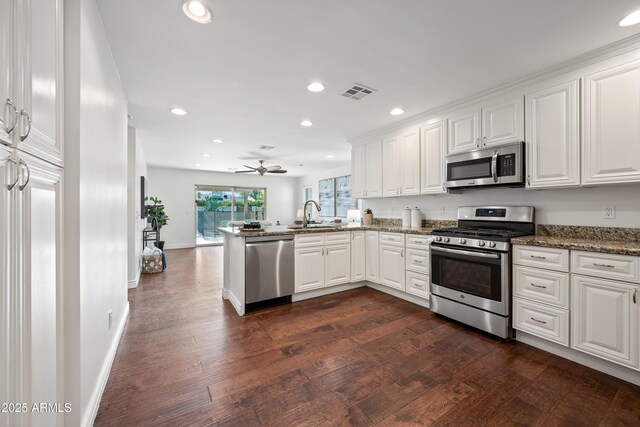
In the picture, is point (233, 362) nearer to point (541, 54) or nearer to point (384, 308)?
point (384, 308)

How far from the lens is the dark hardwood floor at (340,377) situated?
156 centimetres

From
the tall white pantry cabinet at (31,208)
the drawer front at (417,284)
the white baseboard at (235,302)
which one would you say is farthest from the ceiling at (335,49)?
the white baseboard at (235,302)

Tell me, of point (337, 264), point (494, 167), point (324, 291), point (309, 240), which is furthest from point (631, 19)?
point (324, 291)

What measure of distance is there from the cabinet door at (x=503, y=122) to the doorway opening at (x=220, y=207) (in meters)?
7.70

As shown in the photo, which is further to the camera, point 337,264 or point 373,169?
point 373,169

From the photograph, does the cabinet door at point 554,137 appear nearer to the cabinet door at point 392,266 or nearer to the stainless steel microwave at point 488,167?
the stainless steel microwave at point 488,167

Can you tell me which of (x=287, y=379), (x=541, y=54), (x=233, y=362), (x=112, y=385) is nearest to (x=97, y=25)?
(x=112, y=385)

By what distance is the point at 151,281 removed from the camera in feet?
14.4

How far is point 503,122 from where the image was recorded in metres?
2.75

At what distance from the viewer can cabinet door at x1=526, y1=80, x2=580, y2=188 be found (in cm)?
229

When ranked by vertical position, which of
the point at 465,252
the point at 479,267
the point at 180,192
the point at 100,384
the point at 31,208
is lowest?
the point at 100,384

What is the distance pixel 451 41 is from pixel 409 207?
2.45 metres

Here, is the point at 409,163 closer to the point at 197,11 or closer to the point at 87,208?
the point at 197,11

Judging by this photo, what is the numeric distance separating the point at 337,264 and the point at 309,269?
0.46 meters
